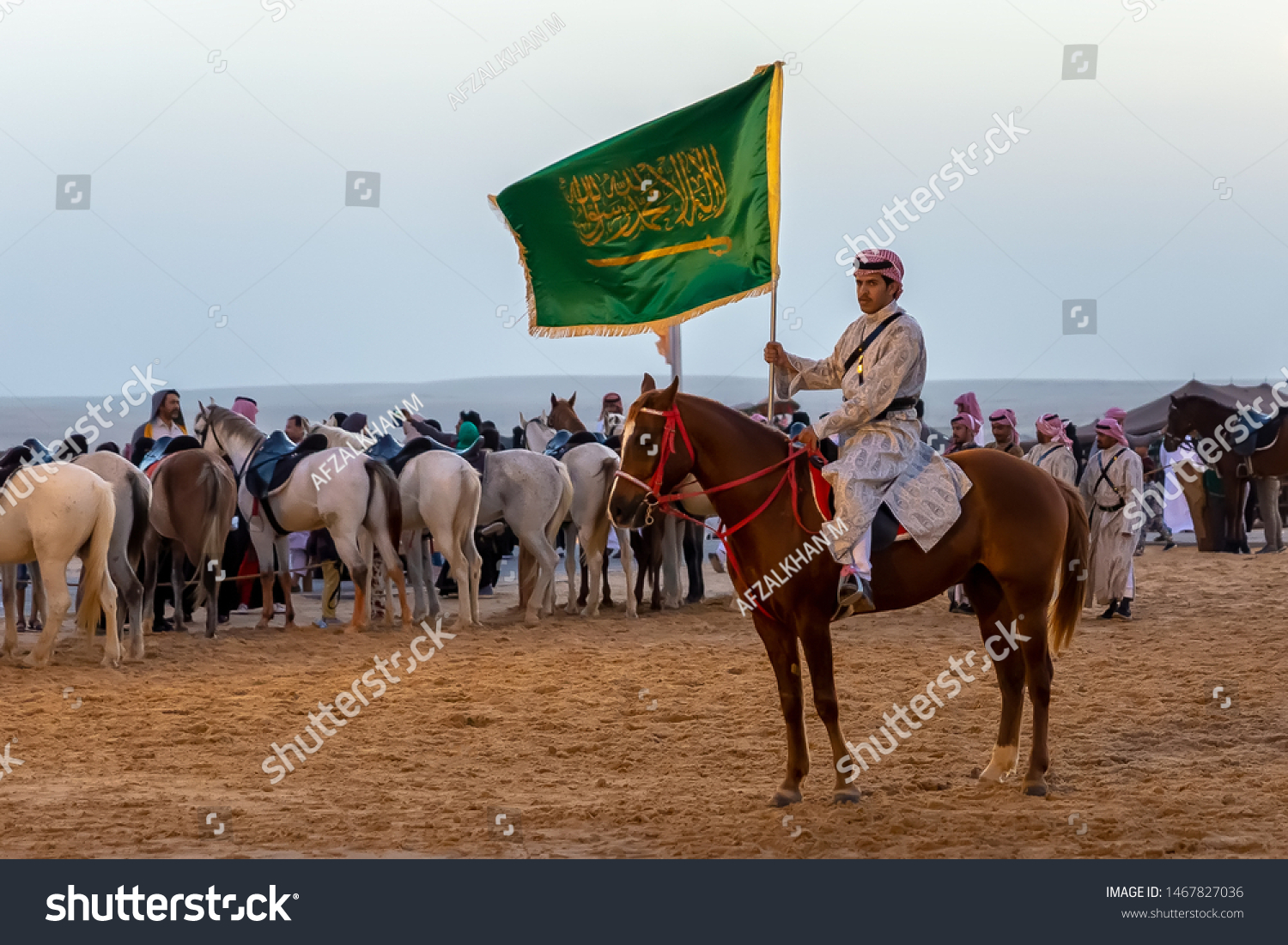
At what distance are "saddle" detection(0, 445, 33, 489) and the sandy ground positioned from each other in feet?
5.21

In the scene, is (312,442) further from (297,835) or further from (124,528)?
(297,835)

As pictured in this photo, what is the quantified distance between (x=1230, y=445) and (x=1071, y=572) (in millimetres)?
13936

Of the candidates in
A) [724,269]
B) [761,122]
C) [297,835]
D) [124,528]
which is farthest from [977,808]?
[124,528]

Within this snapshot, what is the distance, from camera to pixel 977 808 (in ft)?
19.2

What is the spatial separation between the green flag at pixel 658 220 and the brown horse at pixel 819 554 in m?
2.49

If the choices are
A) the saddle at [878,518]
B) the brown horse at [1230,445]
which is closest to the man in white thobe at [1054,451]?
the brown horse at [1230,445]

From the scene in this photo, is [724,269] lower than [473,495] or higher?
higher

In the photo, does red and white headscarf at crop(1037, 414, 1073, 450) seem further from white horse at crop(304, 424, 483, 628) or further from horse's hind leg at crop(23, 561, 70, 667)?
horse's hind leg at crop(23, 561, 70, 667)

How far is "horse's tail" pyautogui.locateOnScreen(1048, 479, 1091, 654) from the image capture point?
6.72 metres

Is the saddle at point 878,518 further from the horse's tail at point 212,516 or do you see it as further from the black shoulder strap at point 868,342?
the horse's tail at point 212,516

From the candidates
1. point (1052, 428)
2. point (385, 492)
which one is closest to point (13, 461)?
point (385, 492)

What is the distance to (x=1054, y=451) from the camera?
497 inches

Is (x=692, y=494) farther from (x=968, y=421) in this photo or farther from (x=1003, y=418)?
(x=968, y=421)

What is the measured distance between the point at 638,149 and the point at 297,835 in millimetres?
5526
